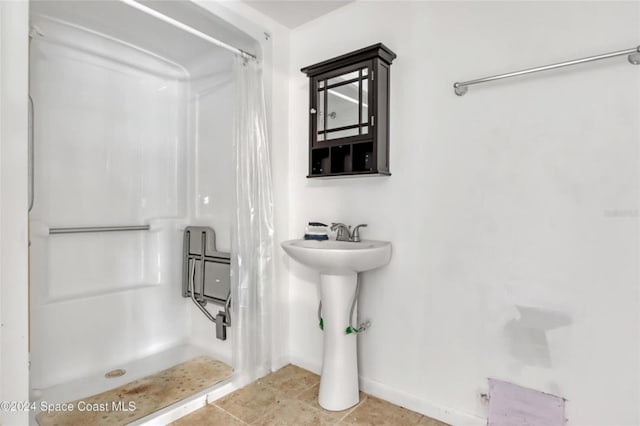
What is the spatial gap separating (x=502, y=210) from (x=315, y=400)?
1.37 m

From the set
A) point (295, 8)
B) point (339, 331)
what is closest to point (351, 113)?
point (295, 8)

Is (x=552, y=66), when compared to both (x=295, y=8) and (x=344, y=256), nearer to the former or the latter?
(x=344, y=256)

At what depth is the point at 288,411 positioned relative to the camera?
1.81m

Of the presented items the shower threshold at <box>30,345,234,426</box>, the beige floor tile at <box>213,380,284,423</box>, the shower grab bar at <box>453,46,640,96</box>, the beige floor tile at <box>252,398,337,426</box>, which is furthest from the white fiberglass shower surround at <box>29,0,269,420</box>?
the shower grab bar at <box>453,46,640,96</box>

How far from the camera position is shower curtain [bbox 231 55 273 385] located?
2080 mm

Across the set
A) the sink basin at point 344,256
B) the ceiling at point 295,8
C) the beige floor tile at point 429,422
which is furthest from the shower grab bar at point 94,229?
the beige floor tile at point 429,422

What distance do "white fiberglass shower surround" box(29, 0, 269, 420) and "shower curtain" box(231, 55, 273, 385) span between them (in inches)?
1.4

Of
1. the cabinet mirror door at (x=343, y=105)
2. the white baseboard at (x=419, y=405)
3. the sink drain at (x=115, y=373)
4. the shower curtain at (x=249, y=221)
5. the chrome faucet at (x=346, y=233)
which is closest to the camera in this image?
the white baseboard at (x=419, y=405)

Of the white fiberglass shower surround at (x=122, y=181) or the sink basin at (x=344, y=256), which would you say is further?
the white fiberglass shower surround at (x=122, y=181)

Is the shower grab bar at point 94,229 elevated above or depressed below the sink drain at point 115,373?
above

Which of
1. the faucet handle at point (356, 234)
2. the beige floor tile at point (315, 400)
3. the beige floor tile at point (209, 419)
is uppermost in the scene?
the faucet handle at point (356, 234)
